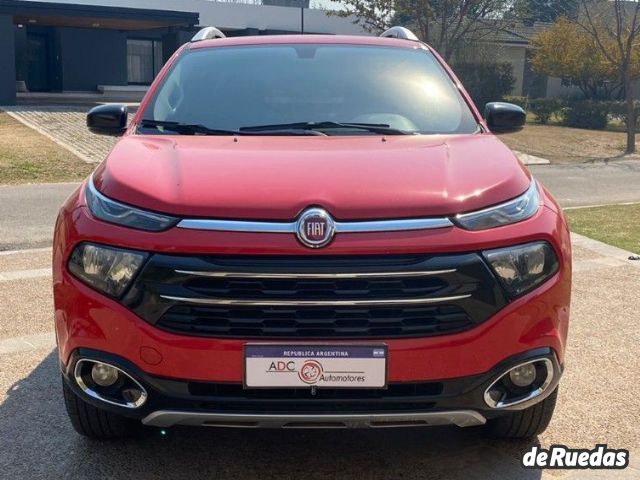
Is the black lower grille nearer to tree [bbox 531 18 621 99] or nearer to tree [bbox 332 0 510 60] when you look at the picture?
tree [bbox 332 0 510 60]

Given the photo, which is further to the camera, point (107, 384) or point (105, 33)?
point (105, 33)

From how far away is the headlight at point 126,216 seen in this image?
2611 millimetres

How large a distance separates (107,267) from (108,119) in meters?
1.74

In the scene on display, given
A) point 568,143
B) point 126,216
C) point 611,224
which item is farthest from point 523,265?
point 568,143

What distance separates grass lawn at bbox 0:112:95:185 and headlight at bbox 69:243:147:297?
32.8 feet

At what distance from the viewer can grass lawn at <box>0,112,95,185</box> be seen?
12.4 metres

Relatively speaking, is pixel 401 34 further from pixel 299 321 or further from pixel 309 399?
pixel 309 399

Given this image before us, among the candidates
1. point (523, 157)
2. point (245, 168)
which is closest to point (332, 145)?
point (245, 168)

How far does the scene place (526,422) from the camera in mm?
3137

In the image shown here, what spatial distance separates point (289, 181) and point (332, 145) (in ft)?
1.86

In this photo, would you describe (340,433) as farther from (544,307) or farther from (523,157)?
(523,157)

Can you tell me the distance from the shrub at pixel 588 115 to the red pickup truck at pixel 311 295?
28.7 m

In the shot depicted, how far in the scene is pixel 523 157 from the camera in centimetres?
1917

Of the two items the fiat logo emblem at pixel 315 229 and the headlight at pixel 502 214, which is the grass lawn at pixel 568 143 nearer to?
the headlight at pixel 502 214
